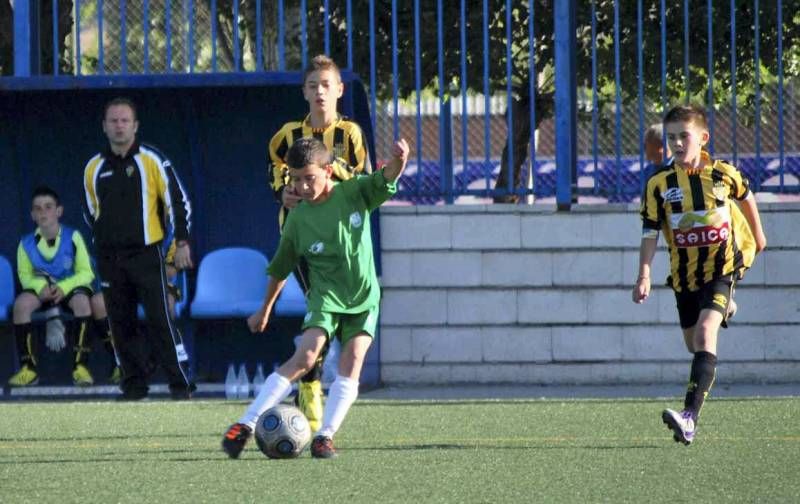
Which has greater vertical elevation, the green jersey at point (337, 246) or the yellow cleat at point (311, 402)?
the green jersey at point (337, 246)

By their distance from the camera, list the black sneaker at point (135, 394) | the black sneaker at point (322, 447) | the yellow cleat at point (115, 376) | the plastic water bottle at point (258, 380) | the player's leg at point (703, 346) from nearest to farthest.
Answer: the black sneaker at point (322, 447) < the player's leg at point (703, 346) < the black sneaker at point (135, 394) < the plastic water bottle at point (258, 380) < the yellow cleat at point (115, 376)

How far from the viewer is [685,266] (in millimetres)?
7992

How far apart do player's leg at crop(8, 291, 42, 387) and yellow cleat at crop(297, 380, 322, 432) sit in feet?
12.5

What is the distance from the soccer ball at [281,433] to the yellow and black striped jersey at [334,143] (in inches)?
73.6

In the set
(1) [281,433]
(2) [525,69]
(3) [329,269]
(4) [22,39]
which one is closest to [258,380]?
(4) [22,39]

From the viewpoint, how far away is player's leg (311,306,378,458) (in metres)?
7.12

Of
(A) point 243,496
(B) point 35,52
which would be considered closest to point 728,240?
(A) point 243,496

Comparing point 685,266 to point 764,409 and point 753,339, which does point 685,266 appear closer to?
point 764,409

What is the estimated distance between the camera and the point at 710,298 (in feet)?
25.8

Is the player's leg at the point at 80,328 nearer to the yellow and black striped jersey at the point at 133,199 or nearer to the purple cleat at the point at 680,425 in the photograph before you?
the yellow and black striped jersey at the point at 133,199

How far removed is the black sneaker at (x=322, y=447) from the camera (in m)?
7.05

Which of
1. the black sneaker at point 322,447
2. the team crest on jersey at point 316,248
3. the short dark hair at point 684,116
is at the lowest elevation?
the black sneaker at point 322,447

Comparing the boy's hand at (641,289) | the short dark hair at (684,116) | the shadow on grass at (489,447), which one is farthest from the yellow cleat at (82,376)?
the short dark hair at (684,116)

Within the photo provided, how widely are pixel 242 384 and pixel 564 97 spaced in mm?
2802
